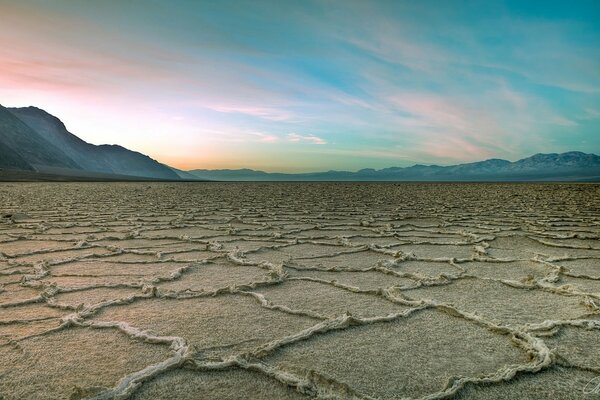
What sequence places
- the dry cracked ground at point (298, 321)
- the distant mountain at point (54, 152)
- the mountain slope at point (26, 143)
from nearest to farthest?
the dry cracked ground at point (298, 321)
the distant mountain at point (54, 152)
the mountain slope at point (26, 143)

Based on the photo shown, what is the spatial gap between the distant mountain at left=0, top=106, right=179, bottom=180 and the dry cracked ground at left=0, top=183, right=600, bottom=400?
1935 inches

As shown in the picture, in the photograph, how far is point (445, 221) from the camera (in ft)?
19.6

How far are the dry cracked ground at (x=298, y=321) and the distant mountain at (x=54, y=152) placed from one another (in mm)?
49161

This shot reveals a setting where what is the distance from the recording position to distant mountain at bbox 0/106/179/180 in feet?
183

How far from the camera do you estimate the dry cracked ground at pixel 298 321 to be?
4.41 ft

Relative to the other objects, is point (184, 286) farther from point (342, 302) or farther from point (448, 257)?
point (448, 257)

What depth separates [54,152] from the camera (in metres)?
67.3

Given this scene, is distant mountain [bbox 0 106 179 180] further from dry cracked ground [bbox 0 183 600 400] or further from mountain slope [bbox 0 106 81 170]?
dry cracked ground [bbox 0 183 600 400]

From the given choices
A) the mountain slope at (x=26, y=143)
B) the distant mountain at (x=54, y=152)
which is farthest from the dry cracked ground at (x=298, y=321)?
the mountain slope at (x=26, y=143)

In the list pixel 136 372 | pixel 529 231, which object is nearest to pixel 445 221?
pixel 529 231

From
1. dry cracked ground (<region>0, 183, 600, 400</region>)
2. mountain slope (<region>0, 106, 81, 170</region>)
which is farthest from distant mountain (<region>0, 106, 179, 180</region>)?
dry cracked ground (<region>0, 183, 600, 400</region>)

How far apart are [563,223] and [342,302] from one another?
15.8 feet

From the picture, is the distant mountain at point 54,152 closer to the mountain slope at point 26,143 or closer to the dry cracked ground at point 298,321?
the mountain slope at point 26,143

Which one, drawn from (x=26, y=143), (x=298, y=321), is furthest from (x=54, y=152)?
(x=298, y=321)
